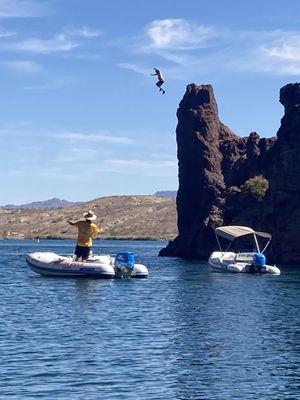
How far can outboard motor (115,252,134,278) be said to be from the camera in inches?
2509

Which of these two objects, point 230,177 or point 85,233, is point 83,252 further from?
point 230,177

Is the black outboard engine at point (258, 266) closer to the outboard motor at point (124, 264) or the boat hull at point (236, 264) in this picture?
the boat hull at point (236, 264)

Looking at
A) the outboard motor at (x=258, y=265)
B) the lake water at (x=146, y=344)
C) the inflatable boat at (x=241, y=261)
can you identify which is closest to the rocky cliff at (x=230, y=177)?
the inflatable boat at (x=241, y=261)

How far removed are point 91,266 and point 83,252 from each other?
5.18 feet

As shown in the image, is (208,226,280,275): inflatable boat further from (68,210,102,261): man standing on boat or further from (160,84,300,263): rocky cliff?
(68,210,102,261): man standing on boat

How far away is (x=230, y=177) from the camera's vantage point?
132 meters

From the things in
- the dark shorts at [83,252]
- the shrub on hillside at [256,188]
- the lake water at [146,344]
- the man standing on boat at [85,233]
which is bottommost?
the lake water at [146,344]

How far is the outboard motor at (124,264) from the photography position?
6372 cm

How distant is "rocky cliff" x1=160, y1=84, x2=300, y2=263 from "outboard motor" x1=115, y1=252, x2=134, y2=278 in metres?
41.7

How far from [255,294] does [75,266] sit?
14184 mm

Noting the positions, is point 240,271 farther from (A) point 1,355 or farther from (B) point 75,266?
(A) point 1,355

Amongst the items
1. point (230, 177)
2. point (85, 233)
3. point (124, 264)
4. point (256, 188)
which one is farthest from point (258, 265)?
point (230, 177)

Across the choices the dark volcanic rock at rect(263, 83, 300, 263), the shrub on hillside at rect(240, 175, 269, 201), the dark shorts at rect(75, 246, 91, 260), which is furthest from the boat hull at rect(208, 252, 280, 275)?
the shrub on hillside at rect(240, 175, 269, 201)

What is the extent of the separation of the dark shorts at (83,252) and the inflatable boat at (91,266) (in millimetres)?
413
